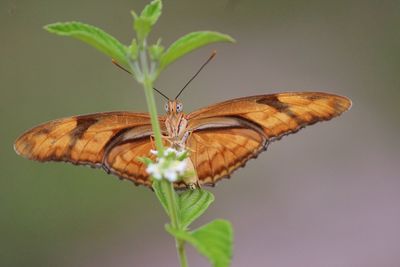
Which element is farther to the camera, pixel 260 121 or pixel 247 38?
pixel 247 38

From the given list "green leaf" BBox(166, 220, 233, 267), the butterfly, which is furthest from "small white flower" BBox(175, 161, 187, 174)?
the butterfly

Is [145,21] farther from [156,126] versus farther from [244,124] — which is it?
[244,124]

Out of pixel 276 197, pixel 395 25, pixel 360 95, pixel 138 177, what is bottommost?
pixel 138 177

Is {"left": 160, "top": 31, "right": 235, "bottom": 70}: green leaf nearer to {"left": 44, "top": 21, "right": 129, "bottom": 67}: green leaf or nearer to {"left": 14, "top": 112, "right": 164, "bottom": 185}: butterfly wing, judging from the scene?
{"left": 44, "top": 21, "right": 129, "bottom": 67}: green leaf

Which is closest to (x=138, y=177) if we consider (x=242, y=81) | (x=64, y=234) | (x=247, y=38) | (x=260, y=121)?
(x=260, y=121)

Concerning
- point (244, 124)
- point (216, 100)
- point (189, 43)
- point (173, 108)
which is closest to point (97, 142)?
point (173, 108)

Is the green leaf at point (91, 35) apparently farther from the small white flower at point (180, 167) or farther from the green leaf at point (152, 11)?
the small white flower at point (180, 167)

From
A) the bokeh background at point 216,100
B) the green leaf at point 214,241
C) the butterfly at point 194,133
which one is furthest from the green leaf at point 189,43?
the bokeh background at point 216,100

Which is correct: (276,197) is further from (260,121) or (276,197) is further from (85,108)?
(260,121)
